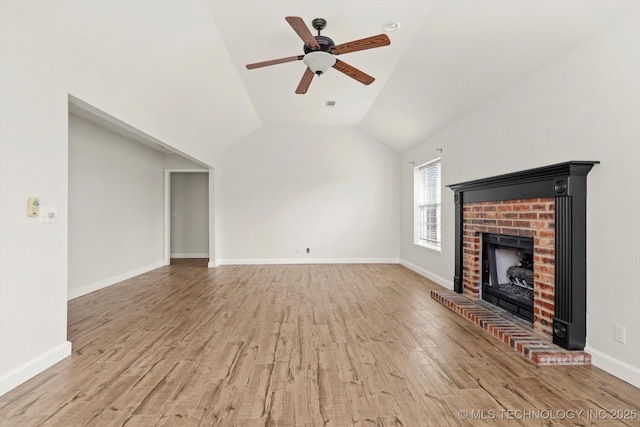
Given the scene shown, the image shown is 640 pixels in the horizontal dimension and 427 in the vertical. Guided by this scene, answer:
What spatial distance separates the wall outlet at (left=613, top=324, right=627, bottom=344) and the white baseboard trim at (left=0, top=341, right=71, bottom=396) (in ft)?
13.4

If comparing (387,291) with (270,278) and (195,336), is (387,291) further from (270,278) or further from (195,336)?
(195,336)

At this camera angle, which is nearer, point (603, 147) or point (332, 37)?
point (603, 147)

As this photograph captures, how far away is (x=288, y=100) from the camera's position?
17.1ft

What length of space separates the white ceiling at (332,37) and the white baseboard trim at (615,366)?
7.69 feet

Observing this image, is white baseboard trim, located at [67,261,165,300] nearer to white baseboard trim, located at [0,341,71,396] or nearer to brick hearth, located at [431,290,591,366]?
white baseboard trim, located at [0,341,71,396]

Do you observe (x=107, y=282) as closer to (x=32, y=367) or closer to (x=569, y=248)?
(x=32, y=367)

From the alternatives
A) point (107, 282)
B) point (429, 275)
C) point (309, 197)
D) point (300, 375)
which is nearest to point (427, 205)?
point (429, 275)

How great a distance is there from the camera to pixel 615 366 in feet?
7.03

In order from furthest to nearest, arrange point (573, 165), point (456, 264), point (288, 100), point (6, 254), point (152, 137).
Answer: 1. point (288, 100)
2. point (456, 264)
3. point (152, 137)
4. point (573, 165)
5. point (6, 254)

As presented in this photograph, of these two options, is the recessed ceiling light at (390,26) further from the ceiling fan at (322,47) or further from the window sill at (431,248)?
the window sill at (431,248)

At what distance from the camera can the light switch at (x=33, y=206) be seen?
7.14ft

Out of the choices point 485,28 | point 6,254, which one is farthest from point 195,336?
point 485,28

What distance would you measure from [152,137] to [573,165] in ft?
14.5

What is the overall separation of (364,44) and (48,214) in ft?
9.22
